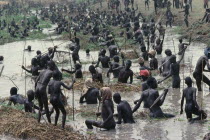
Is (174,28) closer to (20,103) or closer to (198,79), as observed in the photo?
(198,79)

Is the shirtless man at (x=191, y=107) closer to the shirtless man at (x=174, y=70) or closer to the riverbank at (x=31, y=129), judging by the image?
the riverbank at (x=31, y=129)

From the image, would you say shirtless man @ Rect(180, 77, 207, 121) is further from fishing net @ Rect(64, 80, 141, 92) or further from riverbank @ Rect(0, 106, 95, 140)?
fishing net @ Rect(64, 80, 141, 92)

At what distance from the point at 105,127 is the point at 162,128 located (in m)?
1.39

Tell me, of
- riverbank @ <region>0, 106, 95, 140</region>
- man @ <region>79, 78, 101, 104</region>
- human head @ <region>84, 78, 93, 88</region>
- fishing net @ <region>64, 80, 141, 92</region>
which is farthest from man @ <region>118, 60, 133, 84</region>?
riverbank @ <region>0, 106, 95, 140</region>

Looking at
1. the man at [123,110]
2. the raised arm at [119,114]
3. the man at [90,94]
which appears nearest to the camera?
the man at [123,110]

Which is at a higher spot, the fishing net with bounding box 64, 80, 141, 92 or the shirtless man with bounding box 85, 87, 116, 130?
the shirtless man with bounding box 85, 87, 116, 130

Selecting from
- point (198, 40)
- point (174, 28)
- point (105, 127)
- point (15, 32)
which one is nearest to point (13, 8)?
point (15, 32)

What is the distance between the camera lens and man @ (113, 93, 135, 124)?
35.4ft

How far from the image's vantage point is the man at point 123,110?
1079 centimetres

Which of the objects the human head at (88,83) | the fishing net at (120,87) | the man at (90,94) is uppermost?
the human head at (88,83)

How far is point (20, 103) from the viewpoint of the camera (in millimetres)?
13164

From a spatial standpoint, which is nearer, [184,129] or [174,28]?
[184,129]

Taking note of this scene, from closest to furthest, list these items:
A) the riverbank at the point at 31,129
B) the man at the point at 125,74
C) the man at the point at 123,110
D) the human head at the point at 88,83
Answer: the riverbank at the point at 31,129 < the man at the point at 123,110 < the human head at the point at 88,83 < the man at the point at 125,74

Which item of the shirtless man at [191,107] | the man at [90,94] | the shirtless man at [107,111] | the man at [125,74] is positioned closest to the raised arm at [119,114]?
the shirtless man at [107,111]
